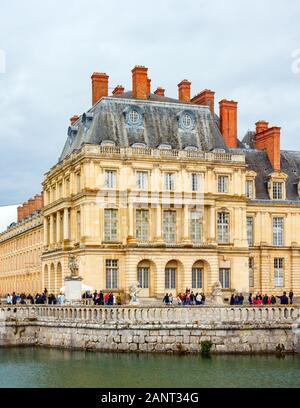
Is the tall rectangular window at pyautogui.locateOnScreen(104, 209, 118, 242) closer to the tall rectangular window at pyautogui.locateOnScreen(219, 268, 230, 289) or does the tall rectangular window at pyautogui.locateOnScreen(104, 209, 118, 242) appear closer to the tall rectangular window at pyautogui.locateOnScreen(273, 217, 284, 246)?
the tall rectangular window at pyautogui.locateOnScreen(219, 268, 230, 289)

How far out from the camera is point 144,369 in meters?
29.2

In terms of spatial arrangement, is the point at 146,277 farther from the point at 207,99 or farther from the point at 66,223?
the point at 207,99

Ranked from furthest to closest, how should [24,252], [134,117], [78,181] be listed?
[24,252] → [134,117] → [78,181]

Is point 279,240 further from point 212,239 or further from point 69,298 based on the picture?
point 69,298

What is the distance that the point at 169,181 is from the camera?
50.2 m

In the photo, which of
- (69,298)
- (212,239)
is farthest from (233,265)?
(69,298)

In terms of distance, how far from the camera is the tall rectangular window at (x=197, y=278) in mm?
50594

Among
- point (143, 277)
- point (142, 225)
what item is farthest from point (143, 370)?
point (142, 225)

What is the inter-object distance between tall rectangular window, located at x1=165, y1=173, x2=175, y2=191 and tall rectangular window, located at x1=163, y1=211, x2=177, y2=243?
4.71 ft

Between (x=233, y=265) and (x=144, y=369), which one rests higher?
(x=233, y=265)

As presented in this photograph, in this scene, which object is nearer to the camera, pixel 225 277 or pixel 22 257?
pixel 225 277

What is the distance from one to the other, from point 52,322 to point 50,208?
67.5 feet

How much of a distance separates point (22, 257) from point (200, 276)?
29.8 m

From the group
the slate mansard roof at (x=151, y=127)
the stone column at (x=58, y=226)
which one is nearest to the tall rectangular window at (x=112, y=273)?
the stone column at (x=58, y=226)
